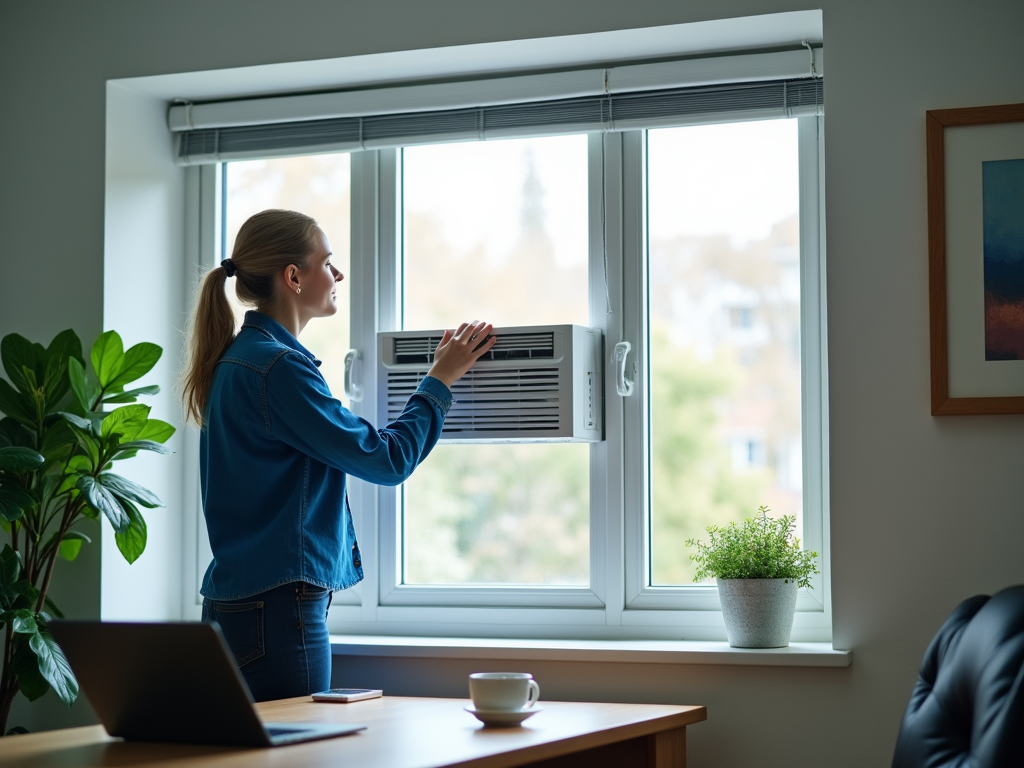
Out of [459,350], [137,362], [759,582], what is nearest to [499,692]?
[759,582]

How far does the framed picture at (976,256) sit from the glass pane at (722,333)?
41 cm

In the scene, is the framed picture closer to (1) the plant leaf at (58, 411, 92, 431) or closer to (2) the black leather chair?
(2) the black leather chair

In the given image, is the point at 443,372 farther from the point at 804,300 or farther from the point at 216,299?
the point at 804,300

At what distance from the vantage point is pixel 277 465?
2.19 meters

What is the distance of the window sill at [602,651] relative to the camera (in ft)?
7.61

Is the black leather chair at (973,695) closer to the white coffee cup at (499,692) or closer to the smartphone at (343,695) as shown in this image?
the white coffee cup at (499,692)

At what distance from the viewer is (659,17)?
8.24 feet

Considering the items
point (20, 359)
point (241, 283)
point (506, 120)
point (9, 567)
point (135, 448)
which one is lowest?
point (9, 567)

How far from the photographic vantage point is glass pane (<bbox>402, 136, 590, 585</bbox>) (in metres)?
2.79

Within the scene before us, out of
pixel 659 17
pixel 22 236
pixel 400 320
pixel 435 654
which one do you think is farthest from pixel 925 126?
pixel 22 236

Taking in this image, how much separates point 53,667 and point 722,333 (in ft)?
5.32

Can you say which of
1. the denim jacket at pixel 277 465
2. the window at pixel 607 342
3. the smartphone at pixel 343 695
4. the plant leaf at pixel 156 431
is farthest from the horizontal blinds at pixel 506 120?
the smartphone at pixel 343 695

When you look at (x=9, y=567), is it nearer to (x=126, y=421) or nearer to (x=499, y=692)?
(x=126, y=421)

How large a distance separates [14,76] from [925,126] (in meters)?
2.16
